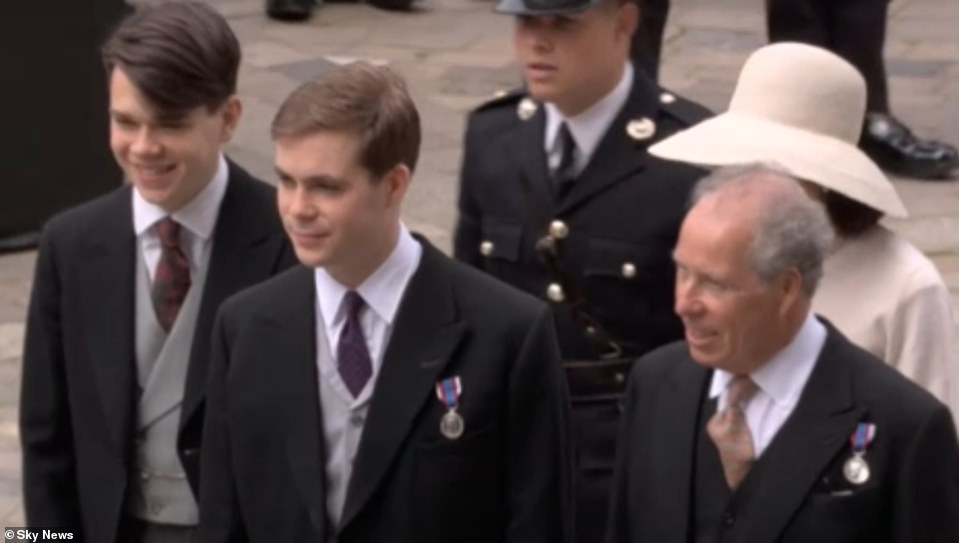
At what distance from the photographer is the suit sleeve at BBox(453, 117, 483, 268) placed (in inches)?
189

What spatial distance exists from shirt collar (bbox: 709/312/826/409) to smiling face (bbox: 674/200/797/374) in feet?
0.11

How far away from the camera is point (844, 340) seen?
3641 mm

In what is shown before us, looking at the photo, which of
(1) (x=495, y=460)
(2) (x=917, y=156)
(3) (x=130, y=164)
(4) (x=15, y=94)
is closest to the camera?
(1) (x=495, y=460)

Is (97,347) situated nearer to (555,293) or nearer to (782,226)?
(555,293)

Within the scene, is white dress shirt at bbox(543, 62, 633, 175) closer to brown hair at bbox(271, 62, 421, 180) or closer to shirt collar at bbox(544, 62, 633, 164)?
shirt collar at bbox(544, 62, 633, 164)

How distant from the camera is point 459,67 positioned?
11680 millimetres

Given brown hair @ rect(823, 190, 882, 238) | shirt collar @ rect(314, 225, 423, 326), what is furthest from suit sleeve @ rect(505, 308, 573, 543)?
brown hair @ rect(823, 190, 882, 238)

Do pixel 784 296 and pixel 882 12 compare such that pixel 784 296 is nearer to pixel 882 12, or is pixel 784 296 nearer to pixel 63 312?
pixel 63 312

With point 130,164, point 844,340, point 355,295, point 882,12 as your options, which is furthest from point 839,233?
point 882,12

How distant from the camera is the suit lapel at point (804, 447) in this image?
3559 millimetres

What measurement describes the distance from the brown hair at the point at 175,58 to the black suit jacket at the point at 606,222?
76cm

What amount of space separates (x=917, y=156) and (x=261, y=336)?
241 inches

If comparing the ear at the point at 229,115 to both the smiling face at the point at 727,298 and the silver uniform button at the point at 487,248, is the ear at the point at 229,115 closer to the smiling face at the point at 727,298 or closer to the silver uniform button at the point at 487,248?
the silver uniform button at the point at 487,248

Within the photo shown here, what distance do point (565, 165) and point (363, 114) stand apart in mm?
956
